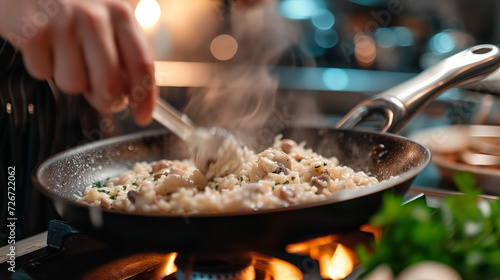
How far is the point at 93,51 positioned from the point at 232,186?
0.50 meters

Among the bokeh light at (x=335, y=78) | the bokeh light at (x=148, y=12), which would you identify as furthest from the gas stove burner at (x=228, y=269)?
the bokeh light at (x=148, y=12)

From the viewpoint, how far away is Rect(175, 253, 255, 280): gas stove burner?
102cm

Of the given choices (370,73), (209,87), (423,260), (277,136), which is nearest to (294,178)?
(277,136)

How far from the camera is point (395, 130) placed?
1.51 metres

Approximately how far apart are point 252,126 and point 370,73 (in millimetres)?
3324

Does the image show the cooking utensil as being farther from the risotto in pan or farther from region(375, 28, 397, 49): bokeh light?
region(375, 28, 397, 49): bokeh light

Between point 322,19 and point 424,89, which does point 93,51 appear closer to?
point 424,89

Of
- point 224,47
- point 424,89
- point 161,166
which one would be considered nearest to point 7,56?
point 161,166

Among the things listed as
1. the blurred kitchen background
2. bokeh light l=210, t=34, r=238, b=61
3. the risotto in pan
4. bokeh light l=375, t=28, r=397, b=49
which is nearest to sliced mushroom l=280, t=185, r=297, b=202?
the risotto in pan

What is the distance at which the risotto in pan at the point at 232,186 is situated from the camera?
41.5 inches

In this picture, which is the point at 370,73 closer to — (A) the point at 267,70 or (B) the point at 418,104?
(A) the point at 267,70

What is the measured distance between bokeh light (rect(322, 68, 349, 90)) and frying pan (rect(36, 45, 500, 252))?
10.5 feet

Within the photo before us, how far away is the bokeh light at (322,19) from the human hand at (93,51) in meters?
4.37

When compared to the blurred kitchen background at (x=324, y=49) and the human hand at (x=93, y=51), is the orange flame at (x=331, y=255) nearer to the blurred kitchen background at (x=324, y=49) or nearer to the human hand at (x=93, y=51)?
the human hand at (x=93, y=51)
